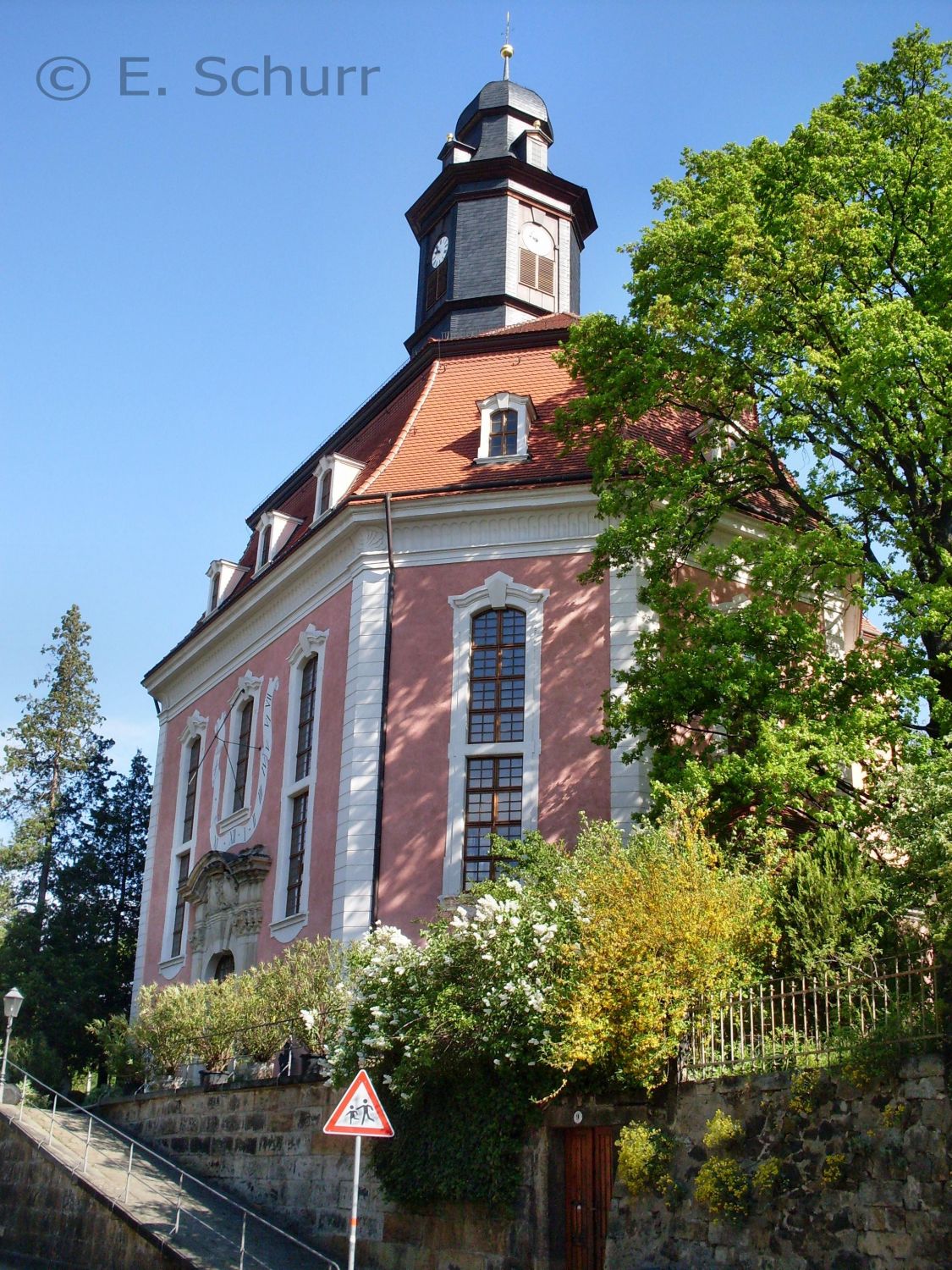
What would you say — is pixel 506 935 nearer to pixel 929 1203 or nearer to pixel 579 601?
pixel 929 1203

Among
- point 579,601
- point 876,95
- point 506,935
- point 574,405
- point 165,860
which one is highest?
point 876,95

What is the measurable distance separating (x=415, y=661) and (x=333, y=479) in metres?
5.11

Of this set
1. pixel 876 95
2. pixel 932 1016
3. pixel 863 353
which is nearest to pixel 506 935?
pixel 932 1016

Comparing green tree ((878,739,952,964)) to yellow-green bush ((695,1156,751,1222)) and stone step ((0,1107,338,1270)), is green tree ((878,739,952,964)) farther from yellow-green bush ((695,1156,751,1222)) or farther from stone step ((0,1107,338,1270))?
stone step ((0,1107,338,1270))

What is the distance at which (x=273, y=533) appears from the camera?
28.9 metres

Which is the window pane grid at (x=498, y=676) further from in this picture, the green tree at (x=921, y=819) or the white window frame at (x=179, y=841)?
the white window frame at (x=179, y=841)

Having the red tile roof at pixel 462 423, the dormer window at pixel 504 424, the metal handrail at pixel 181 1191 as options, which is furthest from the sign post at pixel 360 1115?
the dormer window at pixel 504 424

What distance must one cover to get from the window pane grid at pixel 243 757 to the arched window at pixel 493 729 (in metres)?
6.60

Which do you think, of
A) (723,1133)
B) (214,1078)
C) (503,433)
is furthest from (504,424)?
(723,1133)

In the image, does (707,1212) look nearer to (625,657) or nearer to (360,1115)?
(360,1115)

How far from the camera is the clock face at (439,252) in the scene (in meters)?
32.0

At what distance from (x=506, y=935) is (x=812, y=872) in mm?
3440

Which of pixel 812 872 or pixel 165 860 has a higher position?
pixel 165 860

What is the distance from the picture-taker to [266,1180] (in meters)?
18.5
